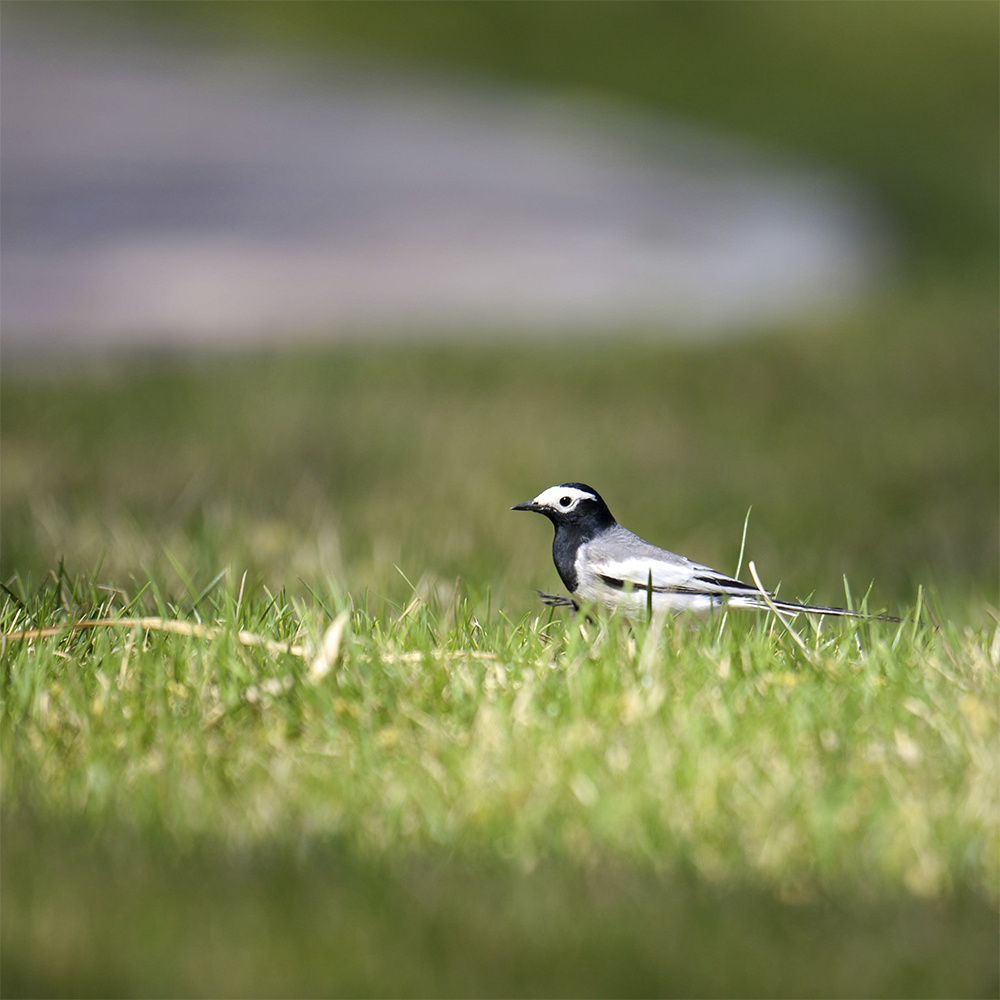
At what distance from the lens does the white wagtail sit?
2.93 m

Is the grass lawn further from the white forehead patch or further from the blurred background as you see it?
the blurred background

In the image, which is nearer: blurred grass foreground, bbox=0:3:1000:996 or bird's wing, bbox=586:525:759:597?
blurred grass foreground, bbox=0:3:1000:996

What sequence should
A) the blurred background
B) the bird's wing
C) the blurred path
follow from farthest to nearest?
the blurred path < the blurred background < the bird's wing

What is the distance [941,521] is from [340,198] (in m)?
13.7

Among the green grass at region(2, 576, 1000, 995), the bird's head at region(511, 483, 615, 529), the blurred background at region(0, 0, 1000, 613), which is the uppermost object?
the blurred background at region(0, 0, 1000, 613)

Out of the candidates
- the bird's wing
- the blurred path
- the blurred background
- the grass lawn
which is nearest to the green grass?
the grass lawn

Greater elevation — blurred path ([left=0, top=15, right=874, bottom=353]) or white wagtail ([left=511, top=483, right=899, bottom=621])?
blurred path ([left=0, top=15, right=874, bottom=353])

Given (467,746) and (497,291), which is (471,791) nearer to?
(467,746)

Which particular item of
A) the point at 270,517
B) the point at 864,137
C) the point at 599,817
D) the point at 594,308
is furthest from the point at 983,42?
the point at 599,817

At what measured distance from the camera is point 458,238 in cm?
1688

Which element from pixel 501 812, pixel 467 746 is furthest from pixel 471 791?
pixel 467 746

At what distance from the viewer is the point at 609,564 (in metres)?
→ 2.93

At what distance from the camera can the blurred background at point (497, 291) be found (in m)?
6.02

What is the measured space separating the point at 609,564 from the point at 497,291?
11.5 metres
